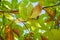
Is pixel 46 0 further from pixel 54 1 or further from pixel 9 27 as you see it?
pixel 9 27

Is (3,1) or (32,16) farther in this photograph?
(3,1)

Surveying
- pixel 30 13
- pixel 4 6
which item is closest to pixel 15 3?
pixel 4 6

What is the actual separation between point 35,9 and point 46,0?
4.6 inches

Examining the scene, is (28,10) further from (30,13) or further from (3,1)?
(3,1)

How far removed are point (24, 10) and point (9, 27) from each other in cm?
6

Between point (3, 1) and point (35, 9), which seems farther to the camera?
point (3, 1)

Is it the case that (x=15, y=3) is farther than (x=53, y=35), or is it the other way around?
(x=15, y=3)

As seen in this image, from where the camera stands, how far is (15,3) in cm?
45

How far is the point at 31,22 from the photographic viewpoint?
0.34m

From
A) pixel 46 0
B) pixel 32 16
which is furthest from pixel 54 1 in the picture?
pixel 32 16

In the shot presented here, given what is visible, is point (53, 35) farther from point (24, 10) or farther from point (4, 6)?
point (4, 6)

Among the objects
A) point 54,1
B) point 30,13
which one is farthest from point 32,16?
point 54,1

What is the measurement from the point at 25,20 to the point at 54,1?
0.12m

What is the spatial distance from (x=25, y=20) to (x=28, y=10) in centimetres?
2
